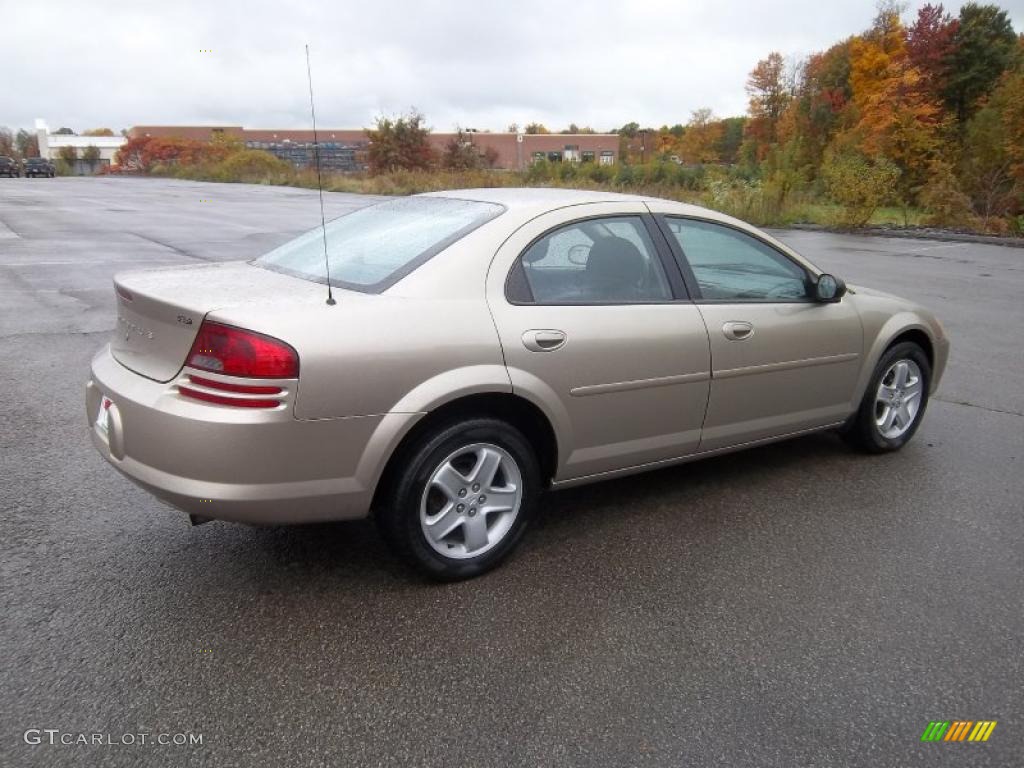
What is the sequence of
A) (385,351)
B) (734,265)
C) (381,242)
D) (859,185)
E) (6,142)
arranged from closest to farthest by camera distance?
(385,351) < (381,242) < (734,265) < (859,185) < (6,142)

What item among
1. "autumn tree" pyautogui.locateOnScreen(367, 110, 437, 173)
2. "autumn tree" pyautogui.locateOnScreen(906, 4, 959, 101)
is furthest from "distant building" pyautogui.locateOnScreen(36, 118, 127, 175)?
"autumn tree" pyautogui.locateOnScreen(906, 4, 959, 101)

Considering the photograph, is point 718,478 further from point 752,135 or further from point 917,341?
point 752,135

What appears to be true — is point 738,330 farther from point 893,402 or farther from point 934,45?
point 934,45

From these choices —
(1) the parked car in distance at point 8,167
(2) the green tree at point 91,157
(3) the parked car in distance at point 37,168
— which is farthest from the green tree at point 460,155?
(2) the green tree at point 91,157

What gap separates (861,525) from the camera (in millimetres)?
3801

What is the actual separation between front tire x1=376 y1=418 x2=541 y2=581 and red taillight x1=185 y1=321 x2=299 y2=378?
1.94 ft

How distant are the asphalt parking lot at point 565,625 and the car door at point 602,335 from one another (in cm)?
49

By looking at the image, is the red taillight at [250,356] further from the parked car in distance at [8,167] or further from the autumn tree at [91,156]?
the autumn tree at [91,156]

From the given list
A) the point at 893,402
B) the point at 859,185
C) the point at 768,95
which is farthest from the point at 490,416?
the point at 768,95

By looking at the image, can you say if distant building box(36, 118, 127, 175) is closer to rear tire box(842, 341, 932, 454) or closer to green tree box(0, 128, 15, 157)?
green tree box(0, 128, 15, 157)

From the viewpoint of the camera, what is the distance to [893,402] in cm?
477

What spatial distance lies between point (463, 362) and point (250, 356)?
0.78m

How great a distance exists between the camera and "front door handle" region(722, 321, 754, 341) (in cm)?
385

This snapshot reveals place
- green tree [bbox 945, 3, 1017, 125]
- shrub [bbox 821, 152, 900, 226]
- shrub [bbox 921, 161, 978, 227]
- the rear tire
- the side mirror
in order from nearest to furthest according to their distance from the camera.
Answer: the side mirror → the rear tire → shrub [bbox 821, 152, 900, 226] → shrub [bbox 921, 161, 978, 227] → green tree [bbox 945, 3, 1017, 125]
